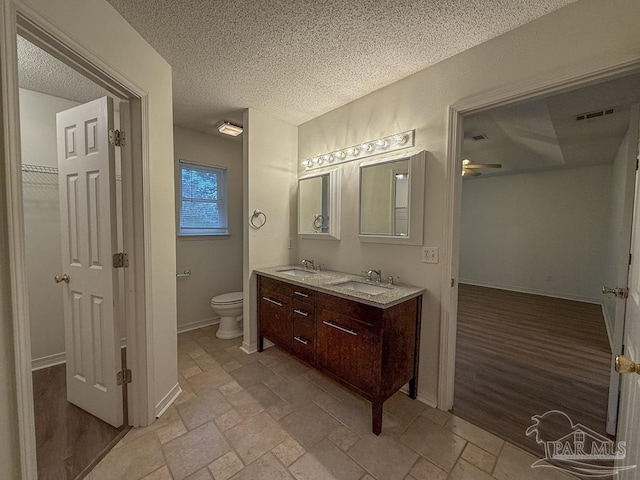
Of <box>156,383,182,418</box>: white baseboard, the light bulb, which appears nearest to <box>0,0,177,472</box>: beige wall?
<box>156,383,182,418</box>: white baseboard

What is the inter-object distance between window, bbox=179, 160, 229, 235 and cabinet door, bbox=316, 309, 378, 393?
88.1 inches

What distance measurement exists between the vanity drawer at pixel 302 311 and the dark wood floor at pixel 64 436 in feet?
4.40

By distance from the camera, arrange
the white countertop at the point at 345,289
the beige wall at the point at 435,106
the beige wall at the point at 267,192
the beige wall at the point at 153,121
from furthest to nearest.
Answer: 1. the beige wall at the point at 267,192
2. the white countertop at the point at 345,289
3. the beige wall at the point at 435,106
4. the beige wall at the point at 153,121

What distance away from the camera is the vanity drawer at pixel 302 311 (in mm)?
2137

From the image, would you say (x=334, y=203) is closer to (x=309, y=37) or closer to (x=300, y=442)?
(x=309, y=37)

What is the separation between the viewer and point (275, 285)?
2.49m

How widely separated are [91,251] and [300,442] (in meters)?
1.79

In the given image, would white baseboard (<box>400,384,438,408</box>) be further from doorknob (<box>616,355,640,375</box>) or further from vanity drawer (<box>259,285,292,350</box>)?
doorknob (<box>616,355,640,375</box>)

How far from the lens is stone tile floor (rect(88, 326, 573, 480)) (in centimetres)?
142

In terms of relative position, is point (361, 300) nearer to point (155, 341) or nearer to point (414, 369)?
point (414, 369)

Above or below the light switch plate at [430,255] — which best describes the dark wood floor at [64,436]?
below

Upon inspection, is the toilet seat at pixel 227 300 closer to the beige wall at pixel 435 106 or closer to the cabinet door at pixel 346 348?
the beige wall at pixel 435 106

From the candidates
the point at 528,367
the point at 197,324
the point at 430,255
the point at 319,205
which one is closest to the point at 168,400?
the point at 197,324

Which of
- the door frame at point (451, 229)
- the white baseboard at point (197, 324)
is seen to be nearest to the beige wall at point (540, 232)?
the door frame at point (451, 229)
